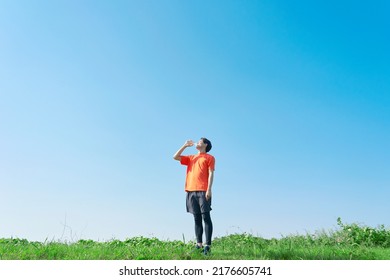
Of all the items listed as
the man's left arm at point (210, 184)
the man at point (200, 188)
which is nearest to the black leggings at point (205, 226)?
the man at point (200, 188)

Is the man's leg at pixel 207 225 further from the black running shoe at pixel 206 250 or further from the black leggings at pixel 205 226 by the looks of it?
the black running shoe at pixel 206 250

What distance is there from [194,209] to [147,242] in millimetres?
3832

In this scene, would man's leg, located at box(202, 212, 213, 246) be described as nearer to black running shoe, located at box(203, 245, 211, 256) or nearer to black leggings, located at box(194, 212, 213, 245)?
black leggings, located at box(194, 212, 213, 245)

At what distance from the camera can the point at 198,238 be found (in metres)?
9.37

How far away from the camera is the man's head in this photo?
9.77m

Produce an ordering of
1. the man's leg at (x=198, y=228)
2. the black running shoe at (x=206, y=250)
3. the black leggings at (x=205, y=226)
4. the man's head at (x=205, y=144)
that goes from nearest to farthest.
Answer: the black running shoe at (x=206, y=250) < the black leggings at (x=205, y=226) < the man's leg at (x=198, y=228) < the man's head at (x=205, y=144)

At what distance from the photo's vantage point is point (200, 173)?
9.46 metres

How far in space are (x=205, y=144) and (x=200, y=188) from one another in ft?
3.17

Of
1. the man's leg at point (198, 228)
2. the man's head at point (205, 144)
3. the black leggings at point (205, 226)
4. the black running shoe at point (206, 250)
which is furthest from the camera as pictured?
the man's head at point (205, 144)

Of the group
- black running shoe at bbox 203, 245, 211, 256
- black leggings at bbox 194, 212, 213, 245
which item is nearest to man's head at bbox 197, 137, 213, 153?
black leggings at bbox 194, 212, 213, 245

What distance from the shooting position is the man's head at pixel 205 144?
9.77m

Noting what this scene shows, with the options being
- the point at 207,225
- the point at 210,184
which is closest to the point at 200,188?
the point at 210,184

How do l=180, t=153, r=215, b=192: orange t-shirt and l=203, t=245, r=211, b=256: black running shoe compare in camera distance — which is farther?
l=180, t=153, r=215, b=192: orange t-shirt
